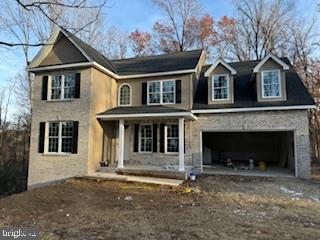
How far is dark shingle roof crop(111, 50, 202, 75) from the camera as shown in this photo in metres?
15.3

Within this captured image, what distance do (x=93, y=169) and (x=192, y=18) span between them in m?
22.5

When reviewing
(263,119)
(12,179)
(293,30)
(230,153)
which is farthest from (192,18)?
(12,179)

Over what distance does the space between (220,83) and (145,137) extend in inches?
216

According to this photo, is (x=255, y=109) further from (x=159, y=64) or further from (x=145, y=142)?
(x=159, y=64)

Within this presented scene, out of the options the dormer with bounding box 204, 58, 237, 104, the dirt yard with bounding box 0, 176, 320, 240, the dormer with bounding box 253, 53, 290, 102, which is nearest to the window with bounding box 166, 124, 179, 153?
the dormer with bounding box 204, 58, 237, 104

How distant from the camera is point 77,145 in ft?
44.5

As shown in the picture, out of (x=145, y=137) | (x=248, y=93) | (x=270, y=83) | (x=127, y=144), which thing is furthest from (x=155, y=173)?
(x=270, y=83)

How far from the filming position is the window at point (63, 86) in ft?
47.0

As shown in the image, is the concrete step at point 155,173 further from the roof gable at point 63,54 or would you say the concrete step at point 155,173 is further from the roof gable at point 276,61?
the roof gable at point 276,61

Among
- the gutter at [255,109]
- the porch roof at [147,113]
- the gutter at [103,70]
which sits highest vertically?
the gutter at [103,70]

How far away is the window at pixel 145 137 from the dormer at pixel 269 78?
6.48 m

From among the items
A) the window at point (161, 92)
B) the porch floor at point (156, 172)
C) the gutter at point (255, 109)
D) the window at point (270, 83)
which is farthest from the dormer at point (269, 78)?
the porch floor at point (156, 172)

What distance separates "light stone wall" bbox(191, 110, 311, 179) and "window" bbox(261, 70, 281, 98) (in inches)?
44.2

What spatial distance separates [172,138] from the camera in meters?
14.7
